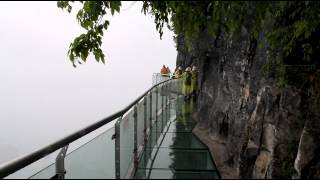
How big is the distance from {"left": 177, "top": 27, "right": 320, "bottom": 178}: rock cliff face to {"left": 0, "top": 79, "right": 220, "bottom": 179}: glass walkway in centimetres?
67

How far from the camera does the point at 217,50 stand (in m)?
17.2

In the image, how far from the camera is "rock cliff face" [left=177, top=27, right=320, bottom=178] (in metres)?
7.09

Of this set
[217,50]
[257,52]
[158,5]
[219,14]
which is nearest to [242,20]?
[219,14]

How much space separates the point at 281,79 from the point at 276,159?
1271 mm

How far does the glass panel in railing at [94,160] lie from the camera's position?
15.9 ft

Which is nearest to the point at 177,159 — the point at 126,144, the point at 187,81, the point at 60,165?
the point at 126,144

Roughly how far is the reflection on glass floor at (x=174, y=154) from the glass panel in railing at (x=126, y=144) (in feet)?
0.72

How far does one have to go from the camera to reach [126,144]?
7.39m

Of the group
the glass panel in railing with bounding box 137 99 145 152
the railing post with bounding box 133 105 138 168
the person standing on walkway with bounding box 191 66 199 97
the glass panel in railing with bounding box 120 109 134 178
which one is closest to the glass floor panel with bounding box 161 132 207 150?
the glass panel in railing with bounding box 137 99 145 152

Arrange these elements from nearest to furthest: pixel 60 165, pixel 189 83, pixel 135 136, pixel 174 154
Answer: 1. pixel 60 165
2. pixel 135 136
3. pixel 174 154
4. pixel 189 83

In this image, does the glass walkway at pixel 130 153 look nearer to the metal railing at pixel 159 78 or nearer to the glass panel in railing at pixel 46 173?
the glass panel in railing at pixel 46 173

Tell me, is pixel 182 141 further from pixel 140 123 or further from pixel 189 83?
pixel 189 83

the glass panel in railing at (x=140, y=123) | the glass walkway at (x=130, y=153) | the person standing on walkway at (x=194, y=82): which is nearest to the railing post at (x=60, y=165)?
the glass walkway at (x=130, y=153)

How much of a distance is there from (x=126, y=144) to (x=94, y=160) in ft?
6.68
